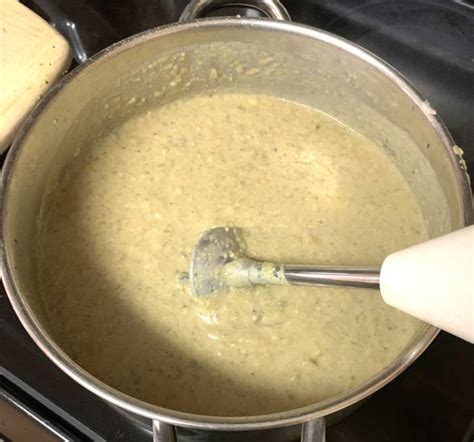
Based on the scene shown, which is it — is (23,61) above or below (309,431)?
above

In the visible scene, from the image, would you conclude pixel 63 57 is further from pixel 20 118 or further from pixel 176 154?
pixel 176 154

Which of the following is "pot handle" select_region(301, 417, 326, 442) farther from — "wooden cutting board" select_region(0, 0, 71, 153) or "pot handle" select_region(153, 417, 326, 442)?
"wooden cutting board" select_region(0, 0, 71, 153)

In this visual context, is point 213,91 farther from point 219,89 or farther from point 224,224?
point 224,224

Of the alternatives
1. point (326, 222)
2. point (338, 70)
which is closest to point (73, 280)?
point (326, 222)

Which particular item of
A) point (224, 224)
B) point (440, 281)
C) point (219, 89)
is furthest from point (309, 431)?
point (219, 89)

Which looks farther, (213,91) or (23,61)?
(213,91)

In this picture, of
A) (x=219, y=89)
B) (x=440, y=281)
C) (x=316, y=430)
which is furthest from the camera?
(x=219, y=89)

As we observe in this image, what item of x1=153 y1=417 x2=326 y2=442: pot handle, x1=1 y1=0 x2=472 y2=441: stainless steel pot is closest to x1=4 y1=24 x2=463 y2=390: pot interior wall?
x1=1 y1=0 x2=472 y2=441: stainless steel pot
